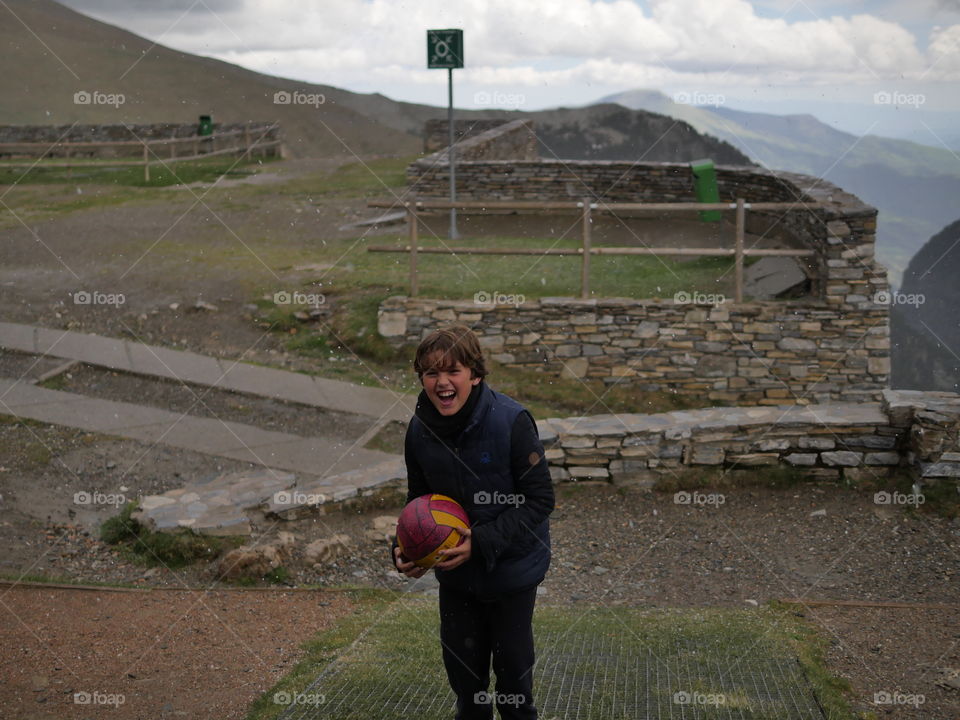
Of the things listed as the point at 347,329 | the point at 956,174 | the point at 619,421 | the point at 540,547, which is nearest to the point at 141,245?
the point at 347,329

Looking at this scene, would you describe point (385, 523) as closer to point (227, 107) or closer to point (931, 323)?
point (931, 323)

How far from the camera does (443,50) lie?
48.5 feet

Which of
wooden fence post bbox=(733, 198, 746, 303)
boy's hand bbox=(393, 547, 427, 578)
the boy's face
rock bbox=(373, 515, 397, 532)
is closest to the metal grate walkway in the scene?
boy's hand bbox=(393, 547, 427, 578)

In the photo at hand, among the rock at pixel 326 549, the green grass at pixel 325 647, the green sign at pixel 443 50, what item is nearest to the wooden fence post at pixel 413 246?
the green sign at pixel 443 50

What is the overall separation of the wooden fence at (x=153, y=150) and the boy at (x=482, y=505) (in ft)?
69.6

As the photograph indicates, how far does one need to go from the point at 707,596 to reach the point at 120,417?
593 cm

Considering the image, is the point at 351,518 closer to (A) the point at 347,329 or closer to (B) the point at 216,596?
(B) the point at 216,596

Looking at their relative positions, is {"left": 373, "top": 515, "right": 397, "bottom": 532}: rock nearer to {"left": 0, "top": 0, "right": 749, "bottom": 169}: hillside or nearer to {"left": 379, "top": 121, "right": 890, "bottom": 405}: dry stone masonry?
{"left": 379, "top": 121, "right": 890, "bottom": 405}: dry stone masonry

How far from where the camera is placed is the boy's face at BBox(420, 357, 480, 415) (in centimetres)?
362

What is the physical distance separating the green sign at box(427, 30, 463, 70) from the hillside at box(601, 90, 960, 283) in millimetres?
4262

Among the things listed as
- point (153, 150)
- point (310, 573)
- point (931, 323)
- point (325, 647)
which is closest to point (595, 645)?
point (325, 647)

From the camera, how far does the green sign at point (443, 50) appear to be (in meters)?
14.8

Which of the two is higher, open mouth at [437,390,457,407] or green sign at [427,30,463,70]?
green sign at [427,30,463,70]

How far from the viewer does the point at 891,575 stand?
23.3ft
